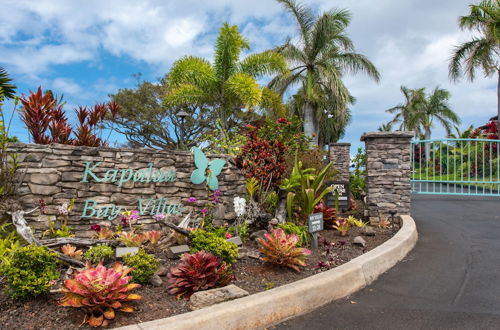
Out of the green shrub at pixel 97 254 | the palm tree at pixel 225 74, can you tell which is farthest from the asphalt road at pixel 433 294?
the palm tree at pixel 225 74

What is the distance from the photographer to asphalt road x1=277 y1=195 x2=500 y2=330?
320 cm

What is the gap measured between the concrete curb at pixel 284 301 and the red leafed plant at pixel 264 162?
2.54 meters

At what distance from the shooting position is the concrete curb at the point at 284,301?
2.78m

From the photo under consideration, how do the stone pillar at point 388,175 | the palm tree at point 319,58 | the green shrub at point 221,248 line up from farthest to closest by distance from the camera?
the palm tree at point 319,58, the stone pillar at point 388,175, the green shrub at point 221,248

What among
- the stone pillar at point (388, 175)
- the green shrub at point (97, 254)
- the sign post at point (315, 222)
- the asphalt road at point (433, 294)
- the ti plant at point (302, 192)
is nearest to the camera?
the asphalt road at point (433, 294)

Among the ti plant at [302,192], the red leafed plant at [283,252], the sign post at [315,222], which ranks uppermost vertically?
the ti plant at [302,192]

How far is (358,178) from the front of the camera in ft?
39.5

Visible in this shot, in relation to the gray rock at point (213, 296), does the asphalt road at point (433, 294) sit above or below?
below

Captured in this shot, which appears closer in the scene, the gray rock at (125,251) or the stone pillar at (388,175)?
the gray rock at (125,251)

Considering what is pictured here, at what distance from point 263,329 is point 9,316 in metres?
2.20

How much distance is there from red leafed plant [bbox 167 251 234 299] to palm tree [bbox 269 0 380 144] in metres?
15.6

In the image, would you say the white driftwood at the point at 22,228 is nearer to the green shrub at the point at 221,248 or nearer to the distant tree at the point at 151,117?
the green shrub at the point at 221,248

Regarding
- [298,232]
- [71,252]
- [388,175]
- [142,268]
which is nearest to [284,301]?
[142,268]

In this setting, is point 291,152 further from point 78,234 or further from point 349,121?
point 349,121
